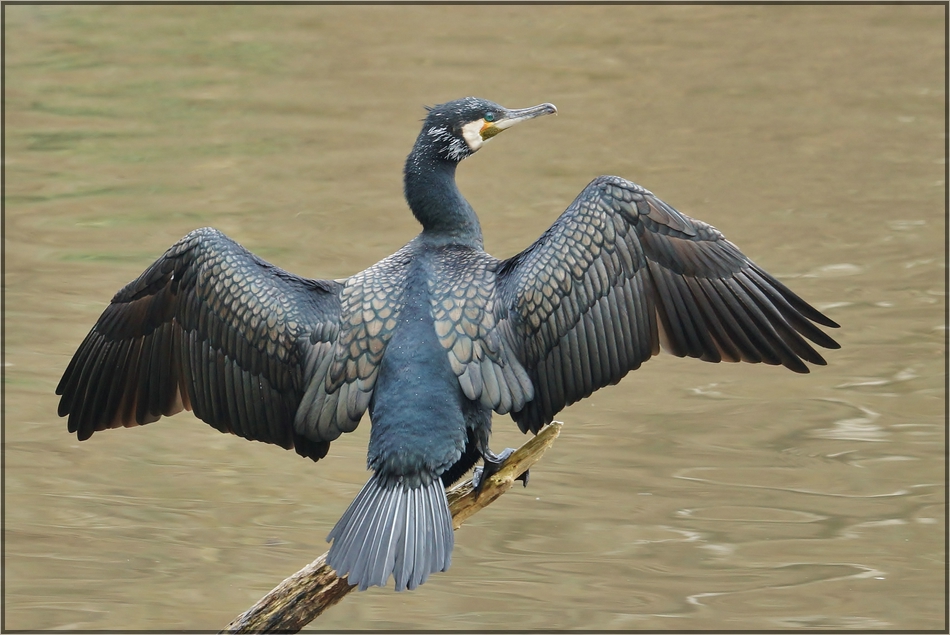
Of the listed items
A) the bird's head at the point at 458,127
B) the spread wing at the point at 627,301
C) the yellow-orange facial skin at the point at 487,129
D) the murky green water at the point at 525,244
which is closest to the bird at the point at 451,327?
the spread wing at the point at 627,301

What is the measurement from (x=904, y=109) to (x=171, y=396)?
8.10 metres

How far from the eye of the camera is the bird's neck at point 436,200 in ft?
18.2

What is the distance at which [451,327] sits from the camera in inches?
201

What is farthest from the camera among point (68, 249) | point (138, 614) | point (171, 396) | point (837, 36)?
point (837, 36)

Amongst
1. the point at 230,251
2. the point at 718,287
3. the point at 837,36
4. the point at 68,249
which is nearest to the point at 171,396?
the point at 230,251

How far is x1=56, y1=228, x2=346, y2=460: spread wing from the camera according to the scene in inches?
207

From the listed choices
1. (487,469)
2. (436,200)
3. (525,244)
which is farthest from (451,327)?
(525,244)

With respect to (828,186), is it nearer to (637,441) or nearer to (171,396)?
(637,441)

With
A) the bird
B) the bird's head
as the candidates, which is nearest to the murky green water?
the bird

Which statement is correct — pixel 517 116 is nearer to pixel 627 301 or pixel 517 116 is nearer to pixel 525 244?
pixel 627 301

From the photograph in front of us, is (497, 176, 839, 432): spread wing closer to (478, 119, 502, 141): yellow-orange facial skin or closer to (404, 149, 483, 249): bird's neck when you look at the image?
(404, 149, 483, 249): bird's neck

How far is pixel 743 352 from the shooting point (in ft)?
17.4

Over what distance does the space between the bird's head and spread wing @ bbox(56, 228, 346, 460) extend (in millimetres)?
696

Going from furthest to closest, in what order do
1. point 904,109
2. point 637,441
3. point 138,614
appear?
1. point 904,109
2. point 637,441
3. point 138,614
